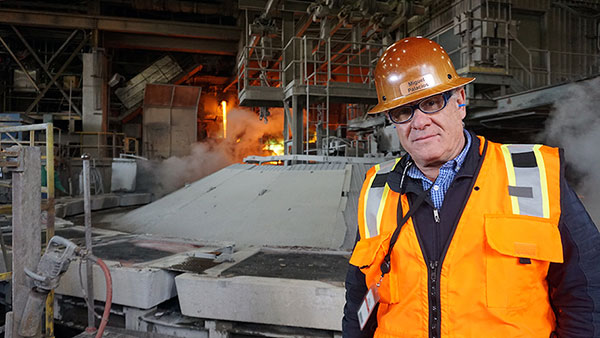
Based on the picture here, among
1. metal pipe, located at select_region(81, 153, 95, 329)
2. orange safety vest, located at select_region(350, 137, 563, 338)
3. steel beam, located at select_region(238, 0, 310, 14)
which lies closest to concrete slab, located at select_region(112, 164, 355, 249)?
metal pipe, located at select_region(81, 153, 95, 329)

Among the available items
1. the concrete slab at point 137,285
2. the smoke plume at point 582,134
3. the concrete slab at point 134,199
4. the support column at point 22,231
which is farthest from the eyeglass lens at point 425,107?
the concrete slab at point 134,199

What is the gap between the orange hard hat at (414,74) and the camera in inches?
59.3

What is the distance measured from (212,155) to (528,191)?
13.8 m

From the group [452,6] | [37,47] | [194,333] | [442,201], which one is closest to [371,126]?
[452,6]

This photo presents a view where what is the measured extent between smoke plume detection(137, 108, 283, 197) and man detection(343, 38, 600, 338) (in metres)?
11.5

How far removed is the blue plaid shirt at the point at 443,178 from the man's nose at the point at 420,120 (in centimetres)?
16

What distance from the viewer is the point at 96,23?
45.1 ft

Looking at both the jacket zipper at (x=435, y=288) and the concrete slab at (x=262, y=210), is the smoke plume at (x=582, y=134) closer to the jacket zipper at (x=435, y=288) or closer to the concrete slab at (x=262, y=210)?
the concrete slab at (x=262, y=210)

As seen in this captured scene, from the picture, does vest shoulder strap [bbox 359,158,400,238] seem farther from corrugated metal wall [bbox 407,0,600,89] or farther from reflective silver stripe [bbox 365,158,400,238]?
corrugated metal wall [bbox 407,0,600,89]

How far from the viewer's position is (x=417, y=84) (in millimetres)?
1528

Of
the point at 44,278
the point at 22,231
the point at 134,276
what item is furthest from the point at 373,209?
the point at 134,276

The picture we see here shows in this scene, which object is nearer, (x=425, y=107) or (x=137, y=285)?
(x=425, y=107)

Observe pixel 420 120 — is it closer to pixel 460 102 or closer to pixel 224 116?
pixel 460 102

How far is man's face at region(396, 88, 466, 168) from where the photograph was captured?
1.44m
